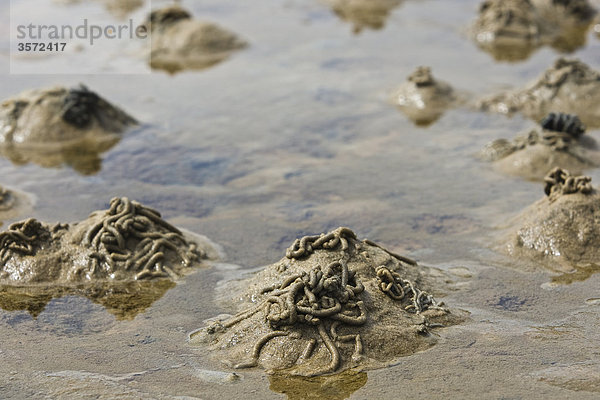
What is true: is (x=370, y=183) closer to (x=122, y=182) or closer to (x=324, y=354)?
(x=122, y=182)

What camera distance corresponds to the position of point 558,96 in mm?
10914

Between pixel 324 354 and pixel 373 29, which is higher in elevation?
pixel 373 29

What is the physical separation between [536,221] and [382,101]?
4.87 m

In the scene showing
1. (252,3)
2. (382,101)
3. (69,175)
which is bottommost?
(69,175)

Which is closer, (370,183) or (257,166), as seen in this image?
(370,183)

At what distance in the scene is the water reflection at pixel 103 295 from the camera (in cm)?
636

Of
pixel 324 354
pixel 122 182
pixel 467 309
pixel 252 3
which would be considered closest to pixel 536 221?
pixel 467 309

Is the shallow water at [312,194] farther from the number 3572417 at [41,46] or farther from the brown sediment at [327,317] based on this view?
the number 3572417 at [41,46]

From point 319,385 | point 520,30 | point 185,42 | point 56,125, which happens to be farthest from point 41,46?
point 319,385

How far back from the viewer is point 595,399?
4.77 meters

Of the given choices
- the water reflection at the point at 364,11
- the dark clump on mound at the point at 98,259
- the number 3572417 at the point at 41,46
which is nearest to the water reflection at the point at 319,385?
the dark clump on mound at the point at 98,259

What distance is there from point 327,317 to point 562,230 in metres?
2.68

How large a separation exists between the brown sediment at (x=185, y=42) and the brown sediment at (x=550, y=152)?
627 cm

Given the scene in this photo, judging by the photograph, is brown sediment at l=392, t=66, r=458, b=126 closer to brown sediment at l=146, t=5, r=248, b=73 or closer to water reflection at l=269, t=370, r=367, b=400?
brown sediment at l=146, t=5, r=248, b=73
